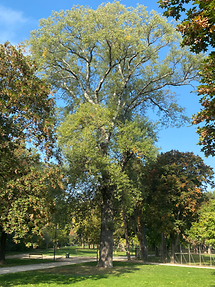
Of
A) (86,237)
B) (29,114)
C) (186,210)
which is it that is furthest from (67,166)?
(186,210)

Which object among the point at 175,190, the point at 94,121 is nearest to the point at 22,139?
the point at 94,121

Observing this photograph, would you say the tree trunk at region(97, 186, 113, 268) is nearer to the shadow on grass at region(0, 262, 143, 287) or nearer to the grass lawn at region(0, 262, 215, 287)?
the shadow on grass at region(0, 262, 143, 287)

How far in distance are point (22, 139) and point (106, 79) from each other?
13892mm

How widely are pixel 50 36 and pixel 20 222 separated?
15.6 meters

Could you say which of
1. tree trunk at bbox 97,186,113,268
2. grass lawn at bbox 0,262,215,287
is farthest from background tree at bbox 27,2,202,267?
grass lawn at bbox 0,262,215,287

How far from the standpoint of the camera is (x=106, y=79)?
909 inches

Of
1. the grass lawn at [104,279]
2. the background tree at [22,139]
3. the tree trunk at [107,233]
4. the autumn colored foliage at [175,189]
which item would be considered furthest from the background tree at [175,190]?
the background tree at [22,139]

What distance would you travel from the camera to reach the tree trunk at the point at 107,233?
61.3ft

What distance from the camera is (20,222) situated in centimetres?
924

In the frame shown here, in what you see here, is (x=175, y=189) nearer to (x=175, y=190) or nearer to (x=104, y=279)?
(x=175, y=190)

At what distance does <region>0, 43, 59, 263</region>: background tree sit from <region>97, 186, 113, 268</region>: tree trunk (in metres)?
8.75

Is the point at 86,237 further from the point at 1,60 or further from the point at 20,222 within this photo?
the point at 1,60

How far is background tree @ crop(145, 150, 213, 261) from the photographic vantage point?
2572 centimetres

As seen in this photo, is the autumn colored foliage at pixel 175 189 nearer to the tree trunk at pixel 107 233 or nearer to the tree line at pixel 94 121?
the tree line at pixel 94 121
